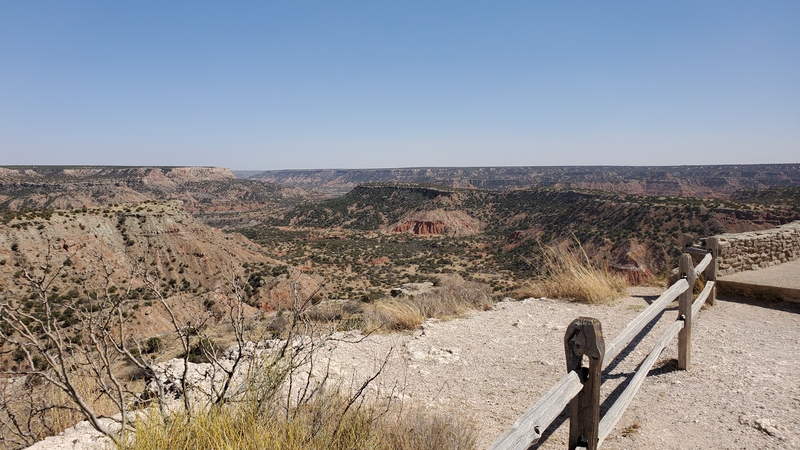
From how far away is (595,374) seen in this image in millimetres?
2834

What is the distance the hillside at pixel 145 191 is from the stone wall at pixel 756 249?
7448 cm

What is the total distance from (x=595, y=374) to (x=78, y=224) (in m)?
34.0

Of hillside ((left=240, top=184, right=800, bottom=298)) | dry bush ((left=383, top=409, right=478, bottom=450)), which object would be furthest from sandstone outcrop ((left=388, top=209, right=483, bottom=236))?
dry bush ((left=383, top=409, right=478, bottom=450))

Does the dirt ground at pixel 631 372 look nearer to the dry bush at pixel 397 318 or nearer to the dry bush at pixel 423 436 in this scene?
the dry bush at pixel 397 318

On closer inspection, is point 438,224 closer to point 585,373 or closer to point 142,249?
point 142,249

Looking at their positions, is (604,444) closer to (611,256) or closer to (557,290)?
(557,290)

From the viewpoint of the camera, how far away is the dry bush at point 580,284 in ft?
28.9

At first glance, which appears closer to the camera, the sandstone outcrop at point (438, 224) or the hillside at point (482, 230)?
the hillside at point (482, 230)

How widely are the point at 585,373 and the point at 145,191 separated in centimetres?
11622

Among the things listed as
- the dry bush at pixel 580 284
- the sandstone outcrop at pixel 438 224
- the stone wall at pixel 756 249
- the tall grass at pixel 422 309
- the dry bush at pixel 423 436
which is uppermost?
the stone wall at pixel 756 249

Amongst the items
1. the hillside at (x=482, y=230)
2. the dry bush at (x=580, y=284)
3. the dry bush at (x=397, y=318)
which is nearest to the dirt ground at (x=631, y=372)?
the dry bush at (x=397, y=318)

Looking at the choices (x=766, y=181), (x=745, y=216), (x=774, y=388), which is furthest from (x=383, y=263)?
(x=766, y=181)

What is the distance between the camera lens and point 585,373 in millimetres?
2900

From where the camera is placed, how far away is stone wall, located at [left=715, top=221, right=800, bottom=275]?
9.22 metres
